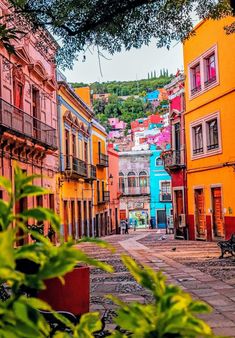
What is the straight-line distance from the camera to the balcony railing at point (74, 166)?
2328cm

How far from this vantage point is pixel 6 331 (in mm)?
974

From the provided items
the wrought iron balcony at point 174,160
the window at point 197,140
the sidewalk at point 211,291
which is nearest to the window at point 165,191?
the wrought iron balcony at point 174,160

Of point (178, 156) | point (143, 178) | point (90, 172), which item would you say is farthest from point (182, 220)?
point (143, 178)

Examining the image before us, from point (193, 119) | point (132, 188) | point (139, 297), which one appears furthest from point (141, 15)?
point (132, 188)

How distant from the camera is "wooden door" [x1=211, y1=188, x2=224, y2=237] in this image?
19719 mm

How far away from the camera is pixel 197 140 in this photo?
21.8m

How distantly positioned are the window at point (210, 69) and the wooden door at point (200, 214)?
496 cm

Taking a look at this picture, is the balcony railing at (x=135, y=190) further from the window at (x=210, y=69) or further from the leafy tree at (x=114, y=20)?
the leafy tree at (x=114, y=20)

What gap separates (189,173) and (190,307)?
2182 cm

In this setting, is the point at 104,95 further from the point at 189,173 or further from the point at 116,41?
the point at 116,41

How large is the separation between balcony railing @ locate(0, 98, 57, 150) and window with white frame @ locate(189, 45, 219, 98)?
684 centimetres

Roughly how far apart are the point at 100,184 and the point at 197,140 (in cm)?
1349

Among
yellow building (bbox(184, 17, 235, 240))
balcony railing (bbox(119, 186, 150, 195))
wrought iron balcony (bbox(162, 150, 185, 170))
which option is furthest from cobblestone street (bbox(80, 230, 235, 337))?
balcony railing (bbox(119, 186, 150, 195))

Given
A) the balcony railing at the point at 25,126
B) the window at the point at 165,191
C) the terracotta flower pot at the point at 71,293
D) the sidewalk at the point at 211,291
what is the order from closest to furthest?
1. the terracotta flower pot at the point at 71,293
2. the sidewalk at the point at 211,291
3. the balcony railing at the point at 25,126
4. the window at the point at 165,191
